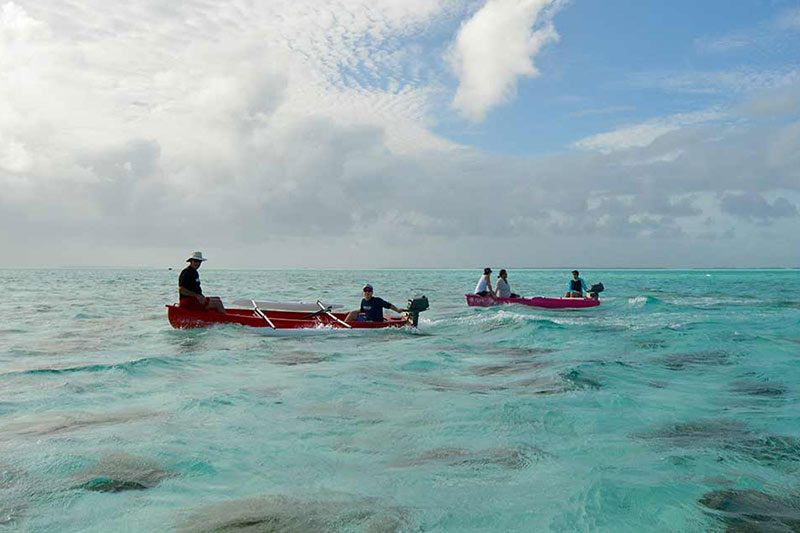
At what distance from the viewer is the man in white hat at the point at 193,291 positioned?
59.1 feet

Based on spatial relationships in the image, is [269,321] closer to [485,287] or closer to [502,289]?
[485,287]

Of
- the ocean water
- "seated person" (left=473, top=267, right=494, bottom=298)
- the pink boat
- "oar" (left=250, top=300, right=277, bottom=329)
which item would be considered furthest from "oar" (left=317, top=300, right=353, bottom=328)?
"seated person" (left=473, top=267, right=494, bottom=298)

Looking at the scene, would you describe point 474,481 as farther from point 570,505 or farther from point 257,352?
point 257,352

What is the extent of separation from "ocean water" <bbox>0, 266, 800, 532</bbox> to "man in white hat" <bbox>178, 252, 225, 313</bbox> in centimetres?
240

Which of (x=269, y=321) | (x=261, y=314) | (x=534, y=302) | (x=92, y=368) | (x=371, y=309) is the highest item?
(x=371, y=309)

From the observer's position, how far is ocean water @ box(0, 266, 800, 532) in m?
5.81

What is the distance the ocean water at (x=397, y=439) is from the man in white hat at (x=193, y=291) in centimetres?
240

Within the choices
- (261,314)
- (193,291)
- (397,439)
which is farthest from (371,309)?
(397,439)

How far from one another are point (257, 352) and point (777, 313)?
2752 centimetres

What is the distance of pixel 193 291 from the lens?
737 inches

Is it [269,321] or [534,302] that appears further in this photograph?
[534,302]

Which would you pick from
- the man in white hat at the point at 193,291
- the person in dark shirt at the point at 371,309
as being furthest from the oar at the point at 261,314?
Result: the person in dark shirt at the point at 371,309

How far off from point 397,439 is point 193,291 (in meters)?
12.6

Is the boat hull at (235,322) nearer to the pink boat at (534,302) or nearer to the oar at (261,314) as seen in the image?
the oar at (261,314)
